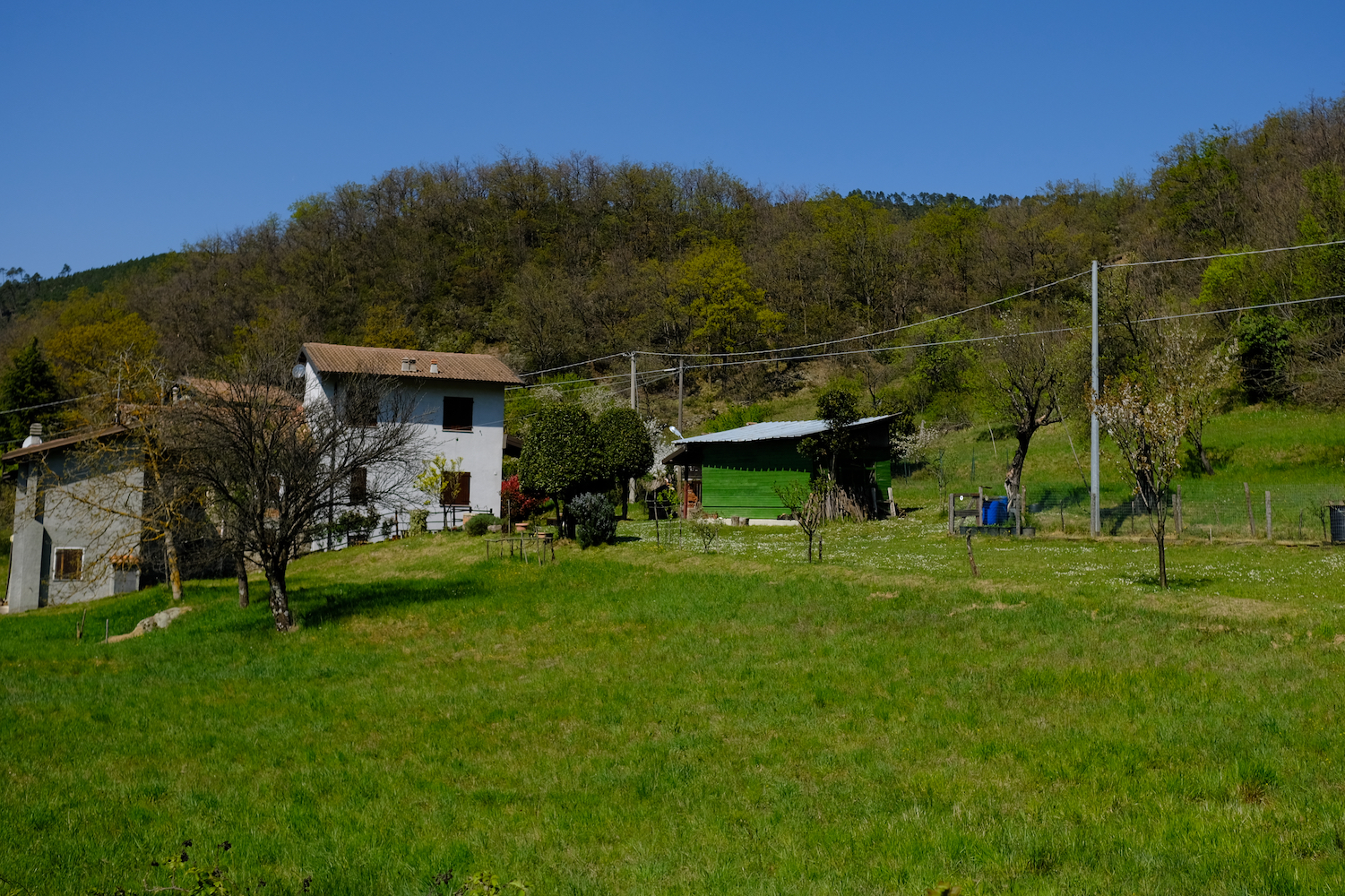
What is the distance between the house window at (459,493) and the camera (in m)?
42.1

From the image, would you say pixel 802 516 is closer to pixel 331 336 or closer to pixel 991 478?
pixel 991 478

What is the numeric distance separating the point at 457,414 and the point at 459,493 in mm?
3696

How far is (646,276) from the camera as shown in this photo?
3216 inches

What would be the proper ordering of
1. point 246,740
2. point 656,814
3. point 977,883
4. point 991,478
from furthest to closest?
point 991,478 → point 246,740 → point 656,814 → point 977,883

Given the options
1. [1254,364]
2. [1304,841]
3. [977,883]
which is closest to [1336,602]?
[1304,841]

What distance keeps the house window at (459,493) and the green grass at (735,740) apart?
20775 millimetres

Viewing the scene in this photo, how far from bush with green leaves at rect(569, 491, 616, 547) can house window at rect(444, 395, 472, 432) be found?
15.9 m

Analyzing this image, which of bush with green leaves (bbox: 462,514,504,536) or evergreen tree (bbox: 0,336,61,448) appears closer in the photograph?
bush with green leaves (bbox: 462,514,504,536)

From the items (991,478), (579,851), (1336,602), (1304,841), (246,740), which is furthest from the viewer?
(991,478)

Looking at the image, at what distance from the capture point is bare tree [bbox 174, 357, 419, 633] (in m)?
20.5

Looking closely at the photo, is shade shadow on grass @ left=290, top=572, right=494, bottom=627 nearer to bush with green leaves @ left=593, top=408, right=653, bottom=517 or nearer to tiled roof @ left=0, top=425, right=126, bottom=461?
bush with green leaves @ left=593, top=408, right=653, bottom=517

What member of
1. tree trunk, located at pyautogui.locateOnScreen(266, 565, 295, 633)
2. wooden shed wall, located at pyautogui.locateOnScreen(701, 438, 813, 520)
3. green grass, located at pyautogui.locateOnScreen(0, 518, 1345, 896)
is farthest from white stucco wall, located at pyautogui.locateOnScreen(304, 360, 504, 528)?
green grass, located at pyautogui.locateOnScreen(0, 518, 1345, 896)

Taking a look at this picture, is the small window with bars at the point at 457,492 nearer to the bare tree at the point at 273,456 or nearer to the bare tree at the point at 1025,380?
the bare tree at the point at 273,456

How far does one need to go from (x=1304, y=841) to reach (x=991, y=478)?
41.0m
